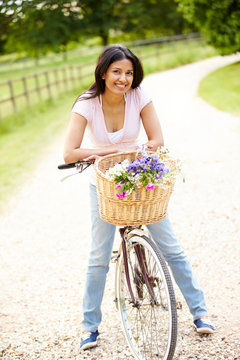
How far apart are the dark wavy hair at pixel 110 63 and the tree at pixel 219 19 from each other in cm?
1356

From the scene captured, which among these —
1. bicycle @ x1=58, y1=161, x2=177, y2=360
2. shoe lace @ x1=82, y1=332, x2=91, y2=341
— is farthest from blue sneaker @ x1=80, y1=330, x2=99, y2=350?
bicycle @ x1=58, y1=161, x2=177, y2=360

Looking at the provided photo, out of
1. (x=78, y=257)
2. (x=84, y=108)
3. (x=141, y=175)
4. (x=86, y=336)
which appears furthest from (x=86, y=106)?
(x=78, y=257)

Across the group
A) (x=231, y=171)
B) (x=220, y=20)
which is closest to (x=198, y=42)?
(x=220, y=20)

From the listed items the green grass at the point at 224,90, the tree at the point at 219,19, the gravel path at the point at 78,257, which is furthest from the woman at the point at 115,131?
the tree at the point at 219,19

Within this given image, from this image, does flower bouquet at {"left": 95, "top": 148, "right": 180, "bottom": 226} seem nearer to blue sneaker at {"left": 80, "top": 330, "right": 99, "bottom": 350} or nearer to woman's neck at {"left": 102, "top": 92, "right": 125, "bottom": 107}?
woman's neck at {"left": 102, "top": 92, "right": 125, "bottom": 107}

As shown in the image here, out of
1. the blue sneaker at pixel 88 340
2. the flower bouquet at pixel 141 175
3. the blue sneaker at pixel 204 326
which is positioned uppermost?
the flower bouquet at pixel 141 175

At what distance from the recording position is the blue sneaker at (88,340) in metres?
3.10

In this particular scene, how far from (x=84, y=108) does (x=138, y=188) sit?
2.33 ft

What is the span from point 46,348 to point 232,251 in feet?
6.82

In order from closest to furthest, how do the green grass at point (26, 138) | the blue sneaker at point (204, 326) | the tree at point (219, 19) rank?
the blue sneaker at point (204, 326), the green grass at point (26, 138), the tree at point (219, 19)

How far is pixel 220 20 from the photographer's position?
16.1 meters

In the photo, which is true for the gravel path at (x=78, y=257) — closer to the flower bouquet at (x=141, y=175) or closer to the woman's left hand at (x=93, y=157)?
the flower bouquet at (x=141, y=175)

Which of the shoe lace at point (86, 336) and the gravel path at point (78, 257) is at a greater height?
the shoe lace at point (86, 336)

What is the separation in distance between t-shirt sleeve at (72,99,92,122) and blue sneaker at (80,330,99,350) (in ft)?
4.95
